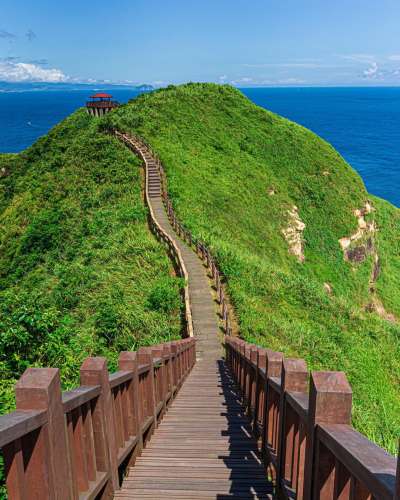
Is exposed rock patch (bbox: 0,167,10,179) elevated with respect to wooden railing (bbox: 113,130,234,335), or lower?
elevated

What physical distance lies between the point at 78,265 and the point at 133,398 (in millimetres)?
18625

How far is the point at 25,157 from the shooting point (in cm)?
5109

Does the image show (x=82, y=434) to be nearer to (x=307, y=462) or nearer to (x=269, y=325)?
(x=307, y=462)

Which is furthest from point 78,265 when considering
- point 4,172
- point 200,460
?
point 4,172

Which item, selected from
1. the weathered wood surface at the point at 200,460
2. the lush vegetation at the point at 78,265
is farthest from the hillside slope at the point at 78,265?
the weathered wood surface at the point at 200,460

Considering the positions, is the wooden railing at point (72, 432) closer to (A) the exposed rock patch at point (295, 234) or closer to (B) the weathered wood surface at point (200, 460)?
(B) the weathered wood surface at point (200, 460)

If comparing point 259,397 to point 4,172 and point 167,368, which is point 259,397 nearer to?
point 167,368

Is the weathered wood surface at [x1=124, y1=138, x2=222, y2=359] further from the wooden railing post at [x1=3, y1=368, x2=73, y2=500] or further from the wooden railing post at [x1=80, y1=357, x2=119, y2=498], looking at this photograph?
the wooden railing post at [x1=3, y1=368, x2=73, y2=500]

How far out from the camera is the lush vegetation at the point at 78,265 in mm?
8047

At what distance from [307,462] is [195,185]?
32.2 meters

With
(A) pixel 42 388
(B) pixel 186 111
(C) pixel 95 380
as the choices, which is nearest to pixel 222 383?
(C) pixel 95 380

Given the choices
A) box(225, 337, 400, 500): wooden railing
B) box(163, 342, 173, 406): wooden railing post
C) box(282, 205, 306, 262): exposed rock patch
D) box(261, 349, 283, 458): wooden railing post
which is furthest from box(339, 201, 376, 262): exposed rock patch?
box(225, 337, 400, 500): wooden railing

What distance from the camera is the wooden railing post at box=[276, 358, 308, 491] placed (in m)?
3.59

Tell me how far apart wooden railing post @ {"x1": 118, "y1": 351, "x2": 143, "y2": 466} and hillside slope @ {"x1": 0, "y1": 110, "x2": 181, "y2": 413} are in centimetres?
130
